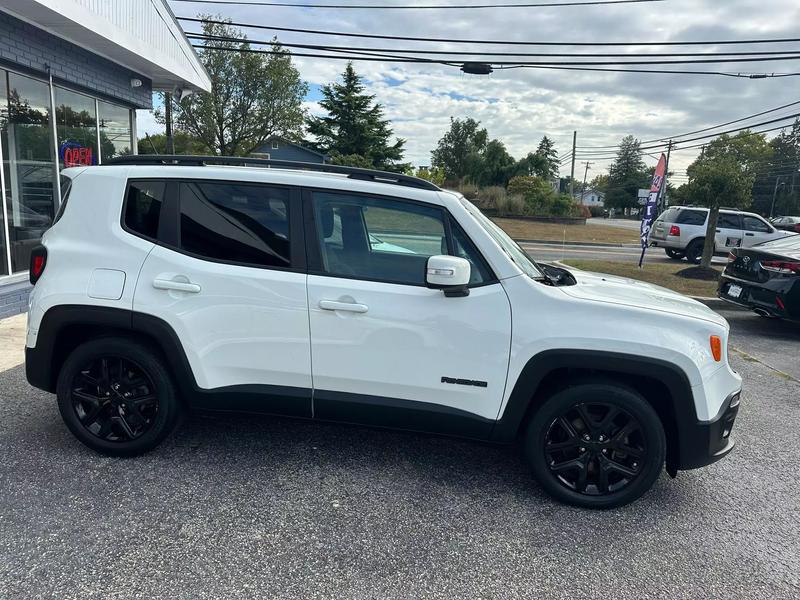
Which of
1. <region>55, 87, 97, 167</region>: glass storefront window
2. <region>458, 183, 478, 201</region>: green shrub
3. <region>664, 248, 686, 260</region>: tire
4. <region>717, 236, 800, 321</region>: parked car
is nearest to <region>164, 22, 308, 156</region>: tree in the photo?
<region>458, 183, 478, 201</region>: green shrub

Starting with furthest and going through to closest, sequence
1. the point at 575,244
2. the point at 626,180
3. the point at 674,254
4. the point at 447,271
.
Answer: the point at 626,180 → the point at 575,244 → the point at 674,254 → the point at 447,271

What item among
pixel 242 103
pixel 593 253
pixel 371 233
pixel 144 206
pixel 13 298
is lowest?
pixel 593 253

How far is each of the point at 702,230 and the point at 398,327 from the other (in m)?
17.9

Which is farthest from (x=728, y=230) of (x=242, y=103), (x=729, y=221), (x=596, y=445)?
(x=242, y=103)

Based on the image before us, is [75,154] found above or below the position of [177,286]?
above

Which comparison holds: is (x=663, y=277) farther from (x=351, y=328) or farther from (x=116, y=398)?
(x=116, y=398)

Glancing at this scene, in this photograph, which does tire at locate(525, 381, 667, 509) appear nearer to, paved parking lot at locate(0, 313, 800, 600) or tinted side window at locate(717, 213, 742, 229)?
paved parking lot at locate(0, 313, 800, 600)

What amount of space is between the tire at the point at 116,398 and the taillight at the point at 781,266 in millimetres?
7460

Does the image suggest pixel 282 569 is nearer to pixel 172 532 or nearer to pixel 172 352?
pixel 172 532

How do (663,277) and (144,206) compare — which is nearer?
(144,206)

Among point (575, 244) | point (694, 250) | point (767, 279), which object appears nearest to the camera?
point (767, 279)

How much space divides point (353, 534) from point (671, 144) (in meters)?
47.8

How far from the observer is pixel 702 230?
17.9 m

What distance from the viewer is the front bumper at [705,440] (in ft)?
9.89
